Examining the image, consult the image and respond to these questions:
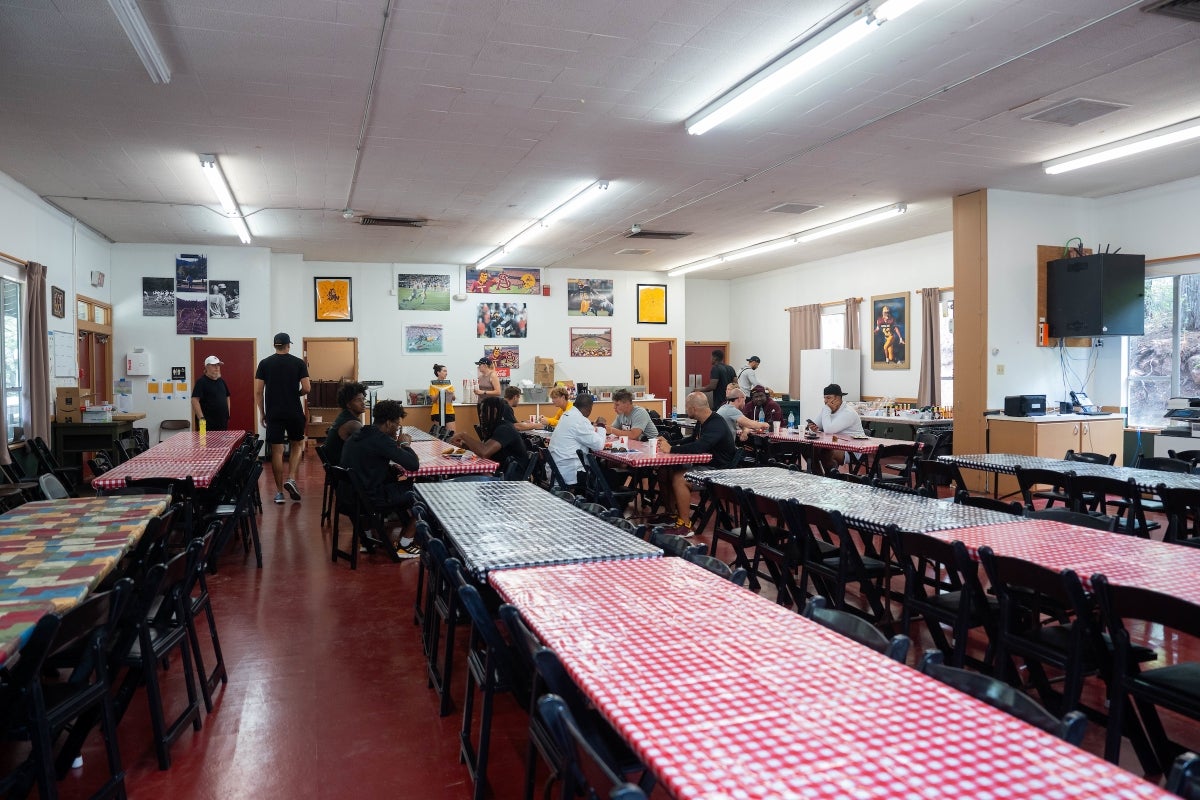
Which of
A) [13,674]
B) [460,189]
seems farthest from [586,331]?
[13,674]

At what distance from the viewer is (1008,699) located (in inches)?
64.3

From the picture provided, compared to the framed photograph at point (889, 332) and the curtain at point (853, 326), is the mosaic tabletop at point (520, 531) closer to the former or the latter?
the framed photograph at point (889, 332)

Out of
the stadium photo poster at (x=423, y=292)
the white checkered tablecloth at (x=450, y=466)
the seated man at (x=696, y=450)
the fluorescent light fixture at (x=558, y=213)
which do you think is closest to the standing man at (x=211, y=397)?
the white checkered tablecloth at (x=450, y=466)

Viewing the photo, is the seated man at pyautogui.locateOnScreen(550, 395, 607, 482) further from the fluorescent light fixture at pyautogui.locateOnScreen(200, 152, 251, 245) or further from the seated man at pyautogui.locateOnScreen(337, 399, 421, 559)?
the fluorescent light fixture at pyautogui.locateOnScreen(200, 152, 251, 245)

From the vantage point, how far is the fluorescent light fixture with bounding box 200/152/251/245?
23.8 ft

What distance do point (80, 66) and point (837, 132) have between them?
19.1 ft

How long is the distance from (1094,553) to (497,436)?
→ 4.30m

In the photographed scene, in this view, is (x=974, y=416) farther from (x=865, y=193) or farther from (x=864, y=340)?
(x=864, y=340)

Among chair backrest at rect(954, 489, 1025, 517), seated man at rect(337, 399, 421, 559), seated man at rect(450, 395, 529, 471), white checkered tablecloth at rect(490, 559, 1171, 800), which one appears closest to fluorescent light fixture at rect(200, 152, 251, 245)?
seated man at rect(337, 399, 421, 559)

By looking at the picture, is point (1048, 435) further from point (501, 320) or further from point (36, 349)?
point (36, 349)

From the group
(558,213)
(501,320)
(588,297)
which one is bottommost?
(501,320)

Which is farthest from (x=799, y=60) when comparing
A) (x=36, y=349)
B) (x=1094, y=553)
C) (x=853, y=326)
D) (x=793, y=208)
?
(x=853, y=326)

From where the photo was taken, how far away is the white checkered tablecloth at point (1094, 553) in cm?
259

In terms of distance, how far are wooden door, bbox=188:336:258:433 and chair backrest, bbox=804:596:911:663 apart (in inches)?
449
